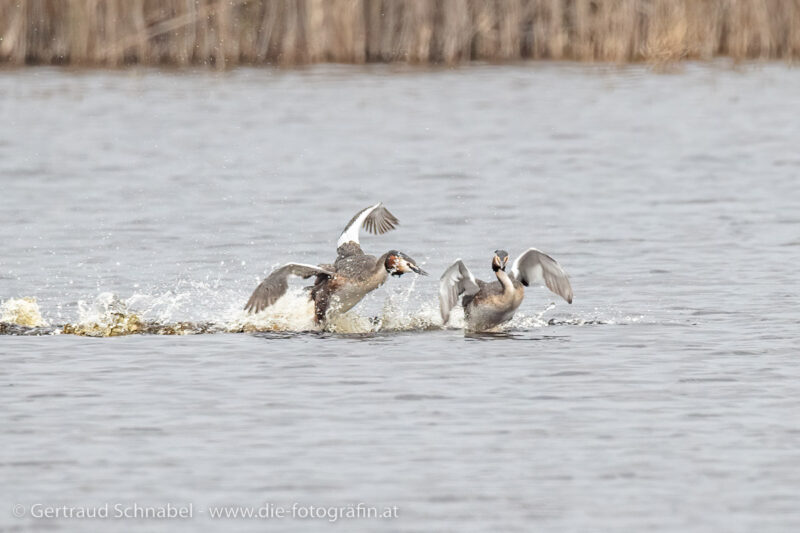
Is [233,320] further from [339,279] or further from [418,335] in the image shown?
[418,335]

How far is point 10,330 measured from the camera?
508 inches

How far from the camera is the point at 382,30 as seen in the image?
3428 cm

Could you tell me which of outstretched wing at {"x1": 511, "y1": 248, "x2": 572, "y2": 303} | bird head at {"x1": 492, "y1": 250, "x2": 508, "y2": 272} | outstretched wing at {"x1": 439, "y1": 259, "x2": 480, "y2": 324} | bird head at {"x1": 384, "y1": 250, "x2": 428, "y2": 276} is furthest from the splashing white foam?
outstretched wing at {"x1": 511, "y1": 248, "x2": 572, "y2": 303}

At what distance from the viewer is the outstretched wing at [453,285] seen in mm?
12695

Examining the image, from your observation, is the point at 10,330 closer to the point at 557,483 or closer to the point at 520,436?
the point at 520,436

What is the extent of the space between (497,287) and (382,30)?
22.1 m

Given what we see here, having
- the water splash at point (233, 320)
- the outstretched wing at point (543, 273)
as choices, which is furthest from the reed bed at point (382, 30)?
the outstretched wing at point (543, 273)

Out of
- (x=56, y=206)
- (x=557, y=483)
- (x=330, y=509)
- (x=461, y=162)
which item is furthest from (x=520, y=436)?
(x=461, y=162)

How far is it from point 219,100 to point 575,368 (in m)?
24.3

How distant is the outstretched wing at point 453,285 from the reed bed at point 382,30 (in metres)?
19.9

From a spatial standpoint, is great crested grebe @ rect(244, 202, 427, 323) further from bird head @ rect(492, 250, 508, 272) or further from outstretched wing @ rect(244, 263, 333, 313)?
bird head @ rect(492, 250, 508, 272)

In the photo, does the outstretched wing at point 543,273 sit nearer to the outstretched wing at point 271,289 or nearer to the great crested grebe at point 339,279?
the great crested grebe at point 339,279

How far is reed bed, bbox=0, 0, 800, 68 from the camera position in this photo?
1261 inches

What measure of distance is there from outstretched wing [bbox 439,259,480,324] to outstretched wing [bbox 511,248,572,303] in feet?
1.52
